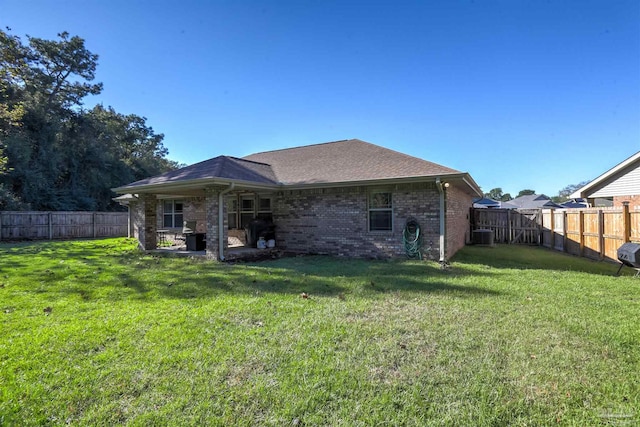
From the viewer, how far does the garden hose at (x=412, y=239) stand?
9484 mm

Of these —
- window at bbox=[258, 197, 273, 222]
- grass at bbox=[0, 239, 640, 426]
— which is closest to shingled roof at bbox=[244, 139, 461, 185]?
window at bbox=[258, 197, 273, 222]

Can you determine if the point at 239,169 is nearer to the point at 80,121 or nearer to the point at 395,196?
the point at 395,196

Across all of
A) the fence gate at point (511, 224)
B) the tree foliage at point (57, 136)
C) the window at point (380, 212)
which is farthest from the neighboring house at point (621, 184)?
the tree foliage at point (57, 136)

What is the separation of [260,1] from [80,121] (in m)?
25.2

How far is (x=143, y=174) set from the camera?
3353 cm

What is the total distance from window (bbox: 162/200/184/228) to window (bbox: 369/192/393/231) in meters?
10.1

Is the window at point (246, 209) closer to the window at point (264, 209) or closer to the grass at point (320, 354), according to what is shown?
the window at point (264, 209)

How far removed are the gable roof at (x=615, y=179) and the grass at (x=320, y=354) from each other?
866 cm

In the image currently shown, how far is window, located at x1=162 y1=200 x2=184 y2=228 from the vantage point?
621 inches

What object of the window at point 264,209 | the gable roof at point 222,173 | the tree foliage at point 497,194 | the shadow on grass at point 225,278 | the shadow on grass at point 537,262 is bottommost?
the shadow on grass at point 537,262

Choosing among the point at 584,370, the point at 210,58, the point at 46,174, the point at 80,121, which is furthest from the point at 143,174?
the point at 584,370

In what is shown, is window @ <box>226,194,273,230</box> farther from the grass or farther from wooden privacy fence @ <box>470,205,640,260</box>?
wooden privacy fence @ <box>470,205,640,260</box>

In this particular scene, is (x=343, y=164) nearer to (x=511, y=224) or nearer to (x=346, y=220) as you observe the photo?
(x=346, y=220)

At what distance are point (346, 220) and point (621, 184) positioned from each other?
1146cm
